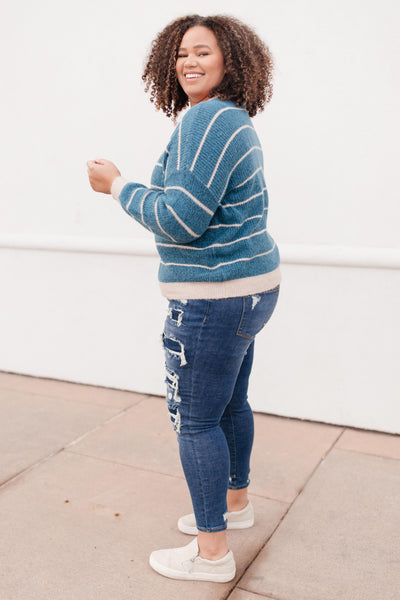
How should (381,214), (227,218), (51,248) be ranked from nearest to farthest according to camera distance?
(227,218) < (381,214) < (51,248)

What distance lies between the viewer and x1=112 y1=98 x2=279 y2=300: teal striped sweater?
1784 millimetres

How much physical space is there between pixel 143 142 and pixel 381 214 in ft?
4.76

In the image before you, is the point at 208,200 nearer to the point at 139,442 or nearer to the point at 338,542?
the point at 338,542

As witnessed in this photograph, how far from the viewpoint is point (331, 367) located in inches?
135

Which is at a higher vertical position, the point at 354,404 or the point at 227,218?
the point at 227,218

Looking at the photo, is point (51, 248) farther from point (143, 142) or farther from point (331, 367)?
point (331, 367)

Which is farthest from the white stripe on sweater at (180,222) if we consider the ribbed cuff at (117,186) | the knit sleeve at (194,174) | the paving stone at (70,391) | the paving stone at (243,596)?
the paving stone at (70,391)

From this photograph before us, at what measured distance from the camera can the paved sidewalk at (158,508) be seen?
2.12 metres

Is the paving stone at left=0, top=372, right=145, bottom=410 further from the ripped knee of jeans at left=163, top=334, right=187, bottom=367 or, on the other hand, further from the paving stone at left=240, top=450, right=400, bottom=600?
the ripped knee of jeans at left=163, top=334, right=187, bottom=367

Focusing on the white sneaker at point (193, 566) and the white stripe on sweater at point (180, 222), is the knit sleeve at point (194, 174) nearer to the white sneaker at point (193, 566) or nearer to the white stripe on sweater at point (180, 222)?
the white stripe on sweater at point (180, 222)

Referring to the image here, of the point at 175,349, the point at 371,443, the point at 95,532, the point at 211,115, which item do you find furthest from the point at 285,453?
the point at 211,115

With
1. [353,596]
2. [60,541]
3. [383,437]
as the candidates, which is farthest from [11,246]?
[353,596]

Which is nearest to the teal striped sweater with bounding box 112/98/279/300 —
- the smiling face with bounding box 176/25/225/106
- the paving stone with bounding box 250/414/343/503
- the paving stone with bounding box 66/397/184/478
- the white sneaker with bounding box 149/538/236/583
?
the smiling face with bounding box 176/25/225/106

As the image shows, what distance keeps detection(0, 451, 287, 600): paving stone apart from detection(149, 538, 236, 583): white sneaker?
25 millimetres
